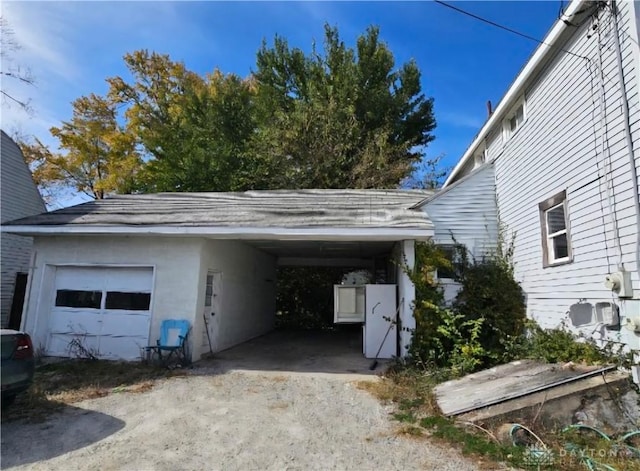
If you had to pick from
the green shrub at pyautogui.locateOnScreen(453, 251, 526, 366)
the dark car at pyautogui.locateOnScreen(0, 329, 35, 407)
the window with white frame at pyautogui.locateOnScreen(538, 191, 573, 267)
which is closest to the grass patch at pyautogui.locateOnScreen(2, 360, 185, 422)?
the dark car at pyautogui.locateOnScreen(0, 329, 35, 407)

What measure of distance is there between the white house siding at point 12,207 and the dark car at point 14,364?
9632 millimetres

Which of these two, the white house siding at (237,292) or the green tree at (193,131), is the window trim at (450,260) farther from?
the green tree at (193,131)

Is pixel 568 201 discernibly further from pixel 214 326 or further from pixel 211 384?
pixel 214 326

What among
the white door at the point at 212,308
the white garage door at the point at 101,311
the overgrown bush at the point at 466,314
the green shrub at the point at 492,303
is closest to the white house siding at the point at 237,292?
the white door at the point at 212,308

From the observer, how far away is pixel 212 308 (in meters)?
9.98

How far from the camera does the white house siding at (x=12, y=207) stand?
13.1 meters

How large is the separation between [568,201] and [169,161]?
59.4 ft

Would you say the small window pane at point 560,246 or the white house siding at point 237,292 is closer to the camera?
the small window pane at point 560,246

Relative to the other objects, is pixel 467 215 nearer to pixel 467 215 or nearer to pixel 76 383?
pixel 467 215

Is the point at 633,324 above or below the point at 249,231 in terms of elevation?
below

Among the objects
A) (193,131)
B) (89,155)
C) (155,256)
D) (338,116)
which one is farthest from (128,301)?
(89,155)

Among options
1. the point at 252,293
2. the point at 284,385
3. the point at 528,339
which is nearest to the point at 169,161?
the point at 252,293

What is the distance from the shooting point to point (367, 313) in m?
9.66

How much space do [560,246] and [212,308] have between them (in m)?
7.72
